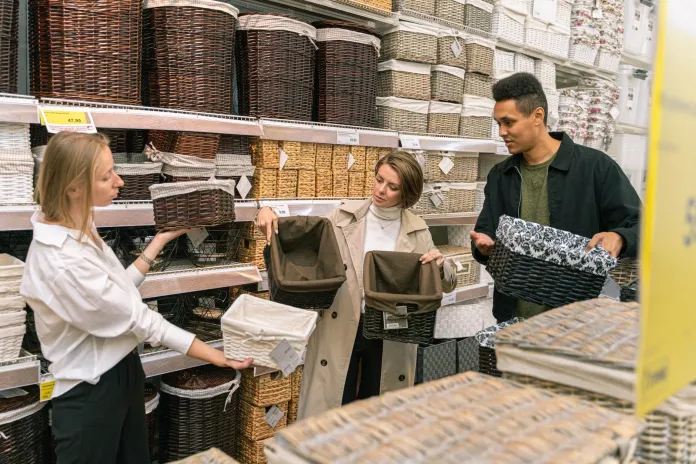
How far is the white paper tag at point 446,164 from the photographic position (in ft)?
12.3

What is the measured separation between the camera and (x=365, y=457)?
0.72 m

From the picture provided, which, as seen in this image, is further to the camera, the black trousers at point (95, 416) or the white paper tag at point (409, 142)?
the white paper tag at point (409, 142)

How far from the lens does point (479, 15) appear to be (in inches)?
153

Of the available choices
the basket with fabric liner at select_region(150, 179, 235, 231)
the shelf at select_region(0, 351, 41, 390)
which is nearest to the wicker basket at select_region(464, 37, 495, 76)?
the basket with fabric liner at select_region(150, 179, 235, 231)

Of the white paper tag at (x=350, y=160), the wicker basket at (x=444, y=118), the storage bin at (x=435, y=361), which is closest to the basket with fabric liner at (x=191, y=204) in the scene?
the white paper tag at (x=350, y=160)

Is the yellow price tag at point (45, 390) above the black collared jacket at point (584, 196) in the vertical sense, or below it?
below

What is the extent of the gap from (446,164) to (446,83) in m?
0.53

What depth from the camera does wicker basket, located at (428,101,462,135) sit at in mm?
3684

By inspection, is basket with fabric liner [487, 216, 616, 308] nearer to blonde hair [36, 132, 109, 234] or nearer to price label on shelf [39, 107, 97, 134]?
blonde hair [36, 132, 109, 234]

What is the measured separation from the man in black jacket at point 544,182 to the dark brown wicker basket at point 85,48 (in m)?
1.62

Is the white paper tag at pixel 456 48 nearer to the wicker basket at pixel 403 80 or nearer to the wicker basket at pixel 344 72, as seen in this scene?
the wicker basket at pixel 403 80

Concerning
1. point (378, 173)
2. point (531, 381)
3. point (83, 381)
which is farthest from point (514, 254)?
point (83, 381)

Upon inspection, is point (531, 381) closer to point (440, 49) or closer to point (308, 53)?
point (308, 53)

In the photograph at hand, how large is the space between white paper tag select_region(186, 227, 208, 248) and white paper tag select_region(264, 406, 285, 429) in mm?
1003
